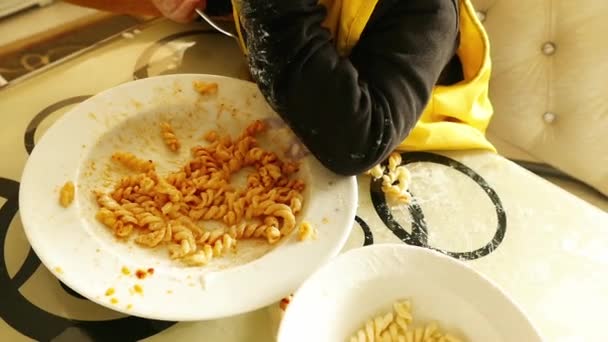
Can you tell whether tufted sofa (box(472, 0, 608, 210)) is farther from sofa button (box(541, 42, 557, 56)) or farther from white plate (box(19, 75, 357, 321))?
white plate (box(19, 75, 357, 321))

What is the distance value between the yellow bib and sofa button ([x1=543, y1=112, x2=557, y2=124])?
187 mm

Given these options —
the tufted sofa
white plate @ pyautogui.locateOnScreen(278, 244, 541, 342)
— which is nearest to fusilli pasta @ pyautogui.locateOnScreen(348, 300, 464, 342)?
white plate @ pyautogui.locateOnScreen(278, 244, 541, 342)

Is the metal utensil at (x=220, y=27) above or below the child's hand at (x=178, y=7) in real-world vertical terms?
below

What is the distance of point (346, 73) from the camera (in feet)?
1.64

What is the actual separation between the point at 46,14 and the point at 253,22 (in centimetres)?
66

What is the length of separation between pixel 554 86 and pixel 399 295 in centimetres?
51

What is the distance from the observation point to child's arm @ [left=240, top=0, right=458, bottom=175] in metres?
0.50

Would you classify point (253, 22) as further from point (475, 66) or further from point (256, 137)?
point (475, 66)

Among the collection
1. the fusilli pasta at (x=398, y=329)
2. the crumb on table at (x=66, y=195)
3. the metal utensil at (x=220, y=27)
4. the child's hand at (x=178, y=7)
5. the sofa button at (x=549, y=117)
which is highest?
the child's hand at (x=178, y=7)

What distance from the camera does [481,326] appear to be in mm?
374

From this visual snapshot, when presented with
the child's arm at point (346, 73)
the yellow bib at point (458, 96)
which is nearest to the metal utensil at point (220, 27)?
the yellow bib at point (458, 96)

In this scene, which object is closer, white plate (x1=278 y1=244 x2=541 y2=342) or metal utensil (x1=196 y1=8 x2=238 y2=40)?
white plate (x1=278 y1=244 x2=541 y2=342)

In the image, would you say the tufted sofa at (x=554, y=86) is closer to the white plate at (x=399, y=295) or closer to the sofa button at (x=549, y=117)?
the sofa button at (x=549, y=117)

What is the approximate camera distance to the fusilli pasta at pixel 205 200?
1.56 ft
